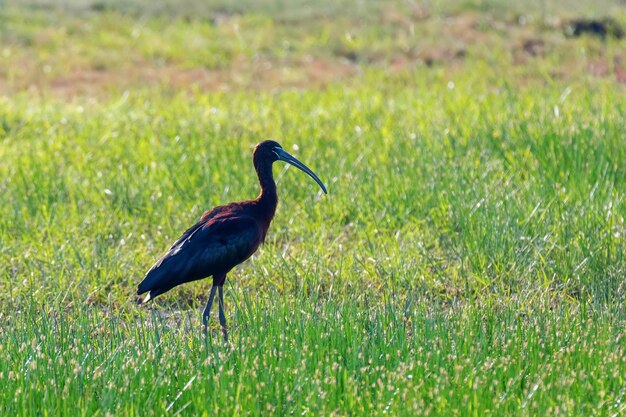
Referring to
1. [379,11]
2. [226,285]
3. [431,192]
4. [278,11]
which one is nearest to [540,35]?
[379,11]

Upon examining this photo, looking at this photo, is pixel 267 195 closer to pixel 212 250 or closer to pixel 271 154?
pixel 271 154

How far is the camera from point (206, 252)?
536 centimetres

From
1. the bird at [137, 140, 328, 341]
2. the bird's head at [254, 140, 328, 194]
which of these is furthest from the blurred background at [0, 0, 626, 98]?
the bird at [137, 140, 328, 341]

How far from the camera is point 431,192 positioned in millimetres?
7180

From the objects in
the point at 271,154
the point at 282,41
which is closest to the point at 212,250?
the point at 271,154

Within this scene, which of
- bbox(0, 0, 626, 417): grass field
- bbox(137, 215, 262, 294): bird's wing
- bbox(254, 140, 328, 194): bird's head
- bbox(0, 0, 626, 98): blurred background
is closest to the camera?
bbox(0, 0, 626, 417): grass field

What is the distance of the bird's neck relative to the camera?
18.9ft

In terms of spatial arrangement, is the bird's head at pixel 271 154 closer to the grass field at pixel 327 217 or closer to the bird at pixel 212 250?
the bird at pixel 212 250

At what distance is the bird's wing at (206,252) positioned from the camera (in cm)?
528

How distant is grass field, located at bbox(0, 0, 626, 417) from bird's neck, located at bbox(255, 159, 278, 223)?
42cm

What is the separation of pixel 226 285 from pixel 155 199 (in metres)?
1.47

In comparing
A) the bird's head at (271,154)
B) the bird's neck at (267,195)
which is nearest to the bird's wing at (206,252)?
the bird's neck at (267,195)

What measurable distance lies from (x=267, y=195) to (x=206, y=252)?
575 millimetres

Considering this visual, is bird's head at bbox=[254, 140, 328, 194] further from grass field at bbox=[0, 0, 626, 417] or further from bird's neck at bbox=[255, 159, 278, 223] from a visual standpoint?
grass field at bbox=[0, 0, 626, 417]
